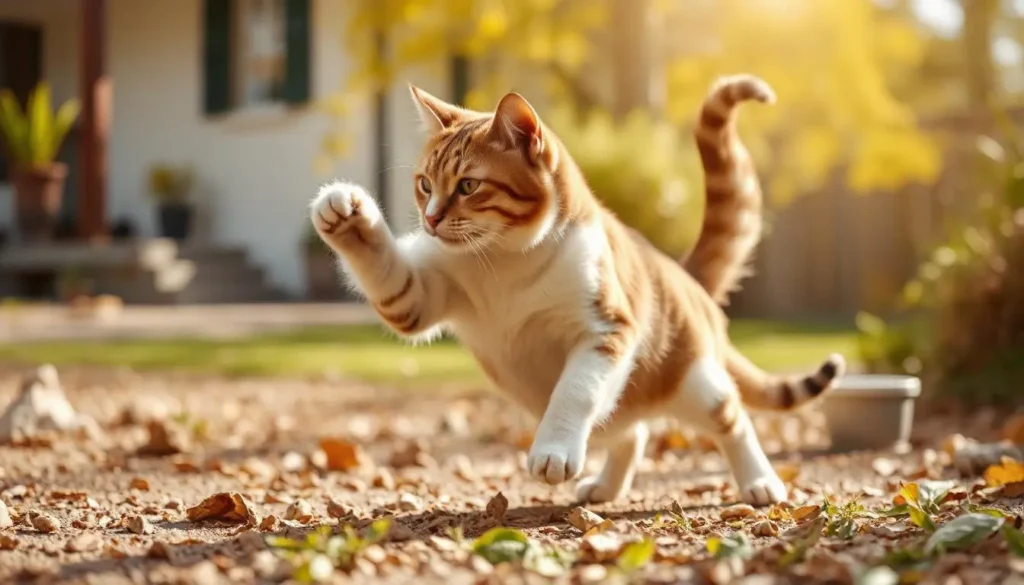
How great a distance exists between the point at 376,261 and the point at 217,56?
1165 cm

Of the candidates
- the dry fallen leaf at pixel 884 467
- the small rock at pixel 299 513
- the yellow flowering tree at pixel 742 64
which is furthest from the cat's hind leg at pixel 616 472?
the yellow flowering tree at pixel 742 64

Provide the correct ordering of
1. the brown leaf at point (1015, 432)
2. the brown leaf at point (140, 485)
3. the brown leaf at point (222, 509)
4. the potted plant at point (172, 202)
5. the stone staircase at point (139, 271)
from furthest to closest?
the potted plant at point (172, 202)
the stone staircase at point (139, 271)
the brown leaf at point (1015, 432)
the brown leaf at point (140, 485)
the brown leaf at point (222, 509)

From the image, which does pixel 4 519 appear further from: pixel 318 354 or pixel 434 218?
pixel 318 354

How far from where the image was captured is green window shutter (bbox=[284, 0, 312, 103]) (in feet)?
40.8

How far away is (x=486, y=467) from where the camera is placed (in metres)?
3.65

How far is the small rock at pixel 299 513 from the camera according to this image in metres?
2.44

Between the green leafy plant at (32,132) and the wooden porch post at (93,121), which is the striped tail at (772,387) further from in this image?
the green leafy plant at (32,132)

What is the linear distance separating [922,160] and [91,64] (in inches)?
340

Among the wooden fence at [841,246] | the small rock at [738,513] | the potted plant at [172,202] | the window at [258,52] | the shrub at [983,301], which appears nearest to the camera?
the small rock at [738,513]

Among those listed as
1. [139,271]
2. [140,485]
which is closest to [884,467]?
[140,485]

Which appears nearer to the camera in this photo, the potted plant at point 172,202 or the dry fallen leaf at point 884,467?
the dry fallen leaf at point 884,467

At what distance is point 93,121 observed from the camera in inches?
444

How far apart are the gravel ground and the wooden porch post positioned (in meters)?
6.43

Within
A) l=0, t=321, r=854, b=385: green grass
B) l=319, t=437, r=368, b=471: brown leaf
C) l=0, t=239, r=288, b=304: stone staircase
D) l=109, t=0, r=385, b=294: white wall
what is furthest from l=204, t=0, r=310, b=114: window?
l=319, t=437, r=368, b=471: brown leaf
